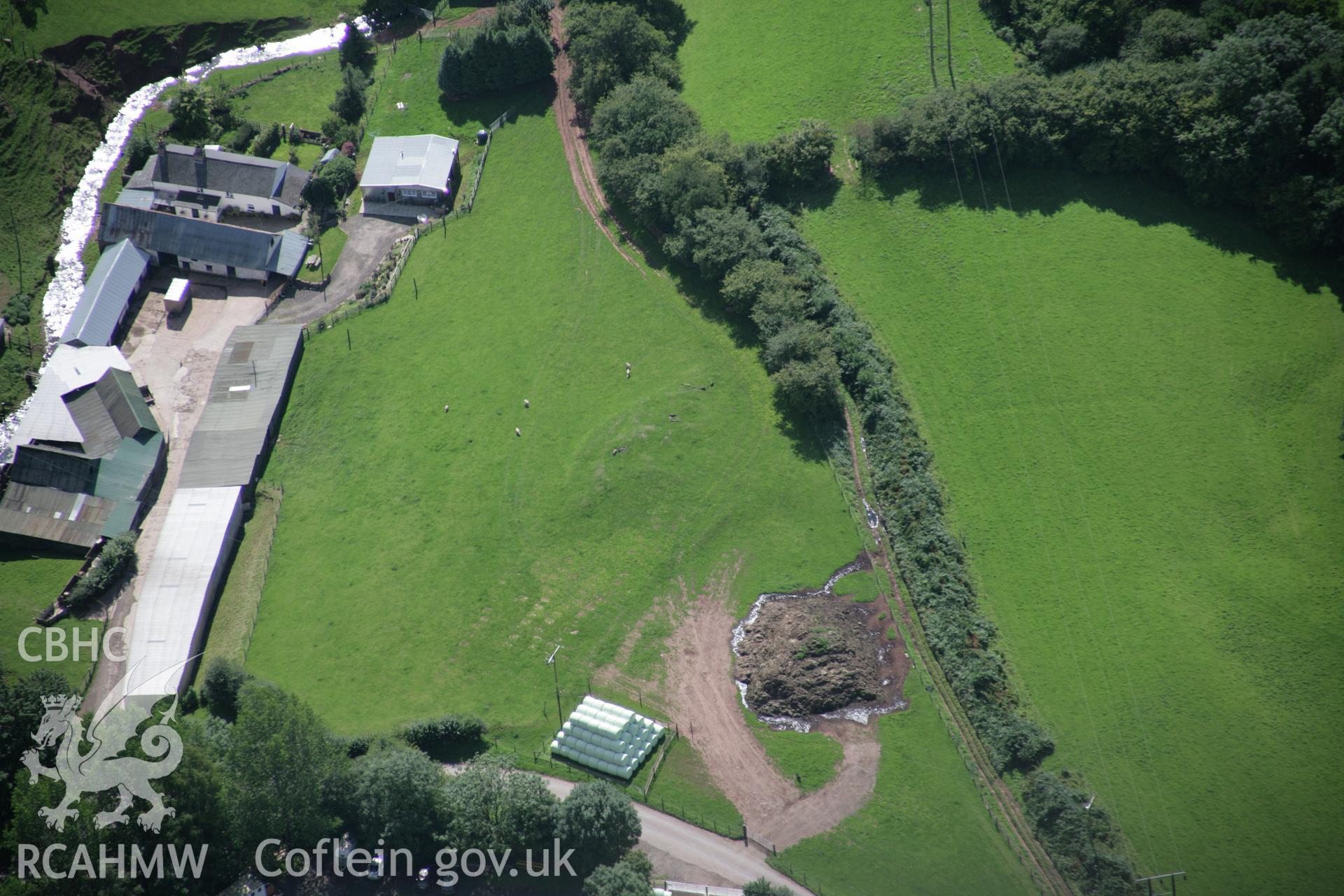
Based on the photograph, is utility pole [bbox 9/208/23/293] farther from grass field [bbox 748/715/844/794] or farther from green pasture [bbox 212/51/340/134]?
grass field [bbox 748/715/844/794]

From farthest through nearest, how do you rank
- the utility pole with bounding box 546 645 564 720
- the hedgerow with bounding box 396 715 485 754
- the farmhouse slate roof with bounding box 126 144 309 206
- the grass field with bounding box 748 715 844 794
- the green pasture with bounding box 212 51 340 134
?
1. the green pasture with bounding box 212 51 340 134
2. the farmhouse slate roof with bounding box 126 144 309 206
3. the utility pole with bounding box 546 645 564 720
4. the hedgerow with bounding box 396 715 485 754
5. the grass field with bounding box 748 715 844 794

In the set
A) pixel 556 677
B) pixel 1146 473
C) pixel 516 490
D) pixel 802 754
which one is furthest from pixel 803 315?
pixel 802 754

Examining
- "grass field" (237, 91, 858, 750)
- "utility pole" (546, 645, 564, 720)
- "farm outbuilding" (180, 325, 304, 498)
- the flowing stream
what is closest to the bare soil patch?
"grass field" (237, 91, 858, 750)

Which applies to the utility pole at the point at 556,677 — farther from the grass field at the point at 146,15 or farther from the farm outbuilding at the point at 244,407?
the grass field at the point at 146,15

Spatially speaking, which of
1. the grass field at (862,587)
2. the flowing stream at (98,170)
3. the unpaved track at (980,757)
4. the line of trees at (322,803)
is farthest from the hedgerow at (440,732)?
the flowing stream at (98,170)

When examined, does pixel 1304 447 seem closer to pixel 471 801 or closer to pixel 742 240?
pixel 742 240

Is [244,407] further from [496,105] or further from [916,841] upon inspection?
[916,841]
